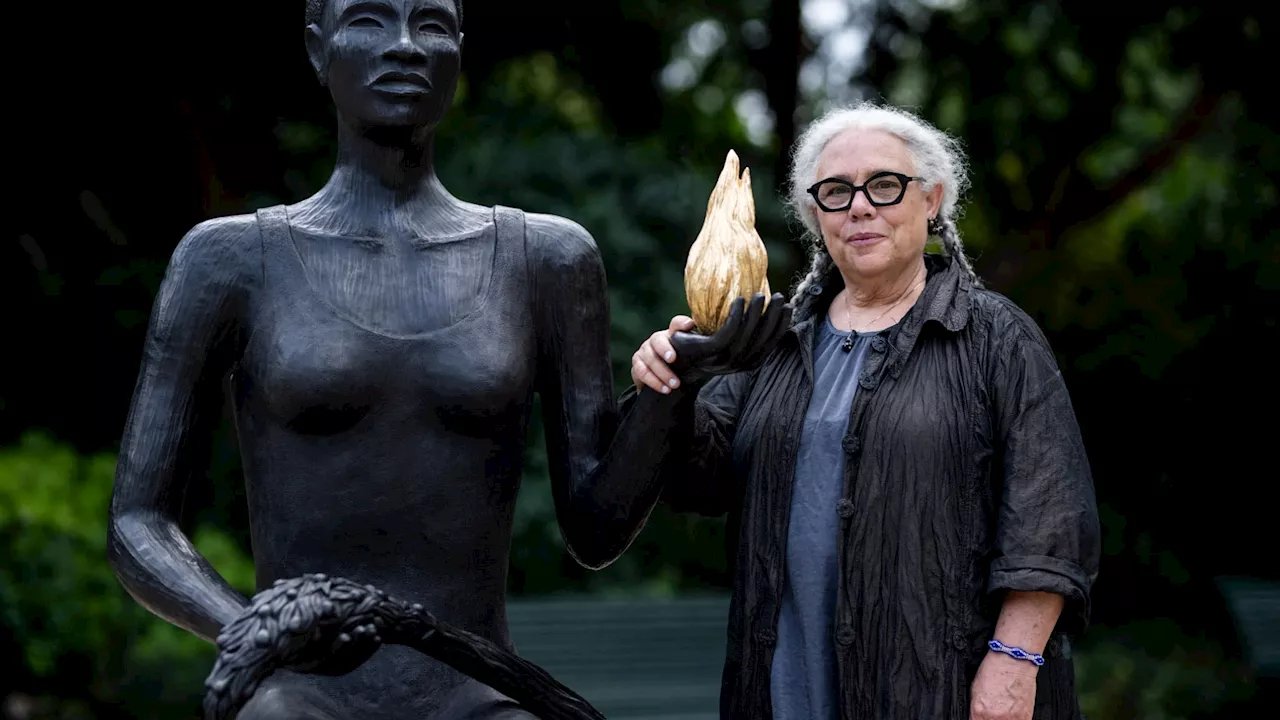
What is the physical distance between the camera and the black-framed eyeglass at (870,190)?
3.63 metres

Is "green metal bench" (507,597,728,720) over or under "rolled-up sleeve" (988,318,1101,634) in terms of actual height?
under

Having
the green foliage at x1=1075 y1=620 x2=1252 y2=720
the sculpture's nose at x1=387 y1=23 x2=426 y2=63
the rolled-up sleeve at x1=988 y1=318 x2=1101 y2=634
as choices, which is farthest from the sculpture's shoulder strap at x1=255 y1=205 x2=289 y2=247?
the green foliage at x1=1075 y1=620 x2=1252 y2=720

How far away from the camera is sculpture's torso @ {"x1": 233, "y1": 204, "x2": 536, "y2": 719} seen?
3014 mm

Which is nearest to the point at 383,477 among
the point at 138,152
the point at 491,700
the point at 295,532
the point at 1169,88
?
the point at 295,532

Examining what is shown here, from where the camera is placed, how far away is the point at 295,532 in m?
3.06

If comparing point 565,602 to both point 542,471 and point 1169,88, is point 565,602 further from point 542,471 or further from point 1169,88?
point 1169,88

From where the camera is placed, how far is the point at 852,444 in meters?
3.52

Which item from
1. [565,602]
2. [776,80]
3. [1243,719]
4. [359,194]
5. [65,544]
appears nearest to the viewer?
[359,194]

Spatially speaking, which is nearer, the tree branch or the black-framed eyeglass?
the black-framed eyeglass

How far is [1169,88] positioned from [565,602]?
20.6ft

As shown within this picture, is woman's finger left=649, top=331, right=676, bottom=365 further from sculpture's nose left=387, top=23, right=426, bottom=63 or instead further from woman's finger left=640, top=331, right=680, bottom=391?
sculpture's nose left=387, top=23, right=426, bottom=63

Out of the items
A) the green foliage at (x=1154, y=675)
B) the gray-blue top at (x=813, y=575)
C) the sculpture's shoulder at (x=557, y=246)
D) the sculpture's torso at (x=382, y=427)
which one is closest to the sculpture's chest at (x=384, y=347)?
the sculpture's torso at (x=382, y=427)

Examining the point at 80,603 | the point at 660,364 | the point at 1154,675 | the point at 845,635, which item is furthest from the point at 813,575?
the point at 1154,675

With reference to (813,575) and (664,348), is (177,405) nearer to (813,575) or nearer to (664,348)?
(664,348)
